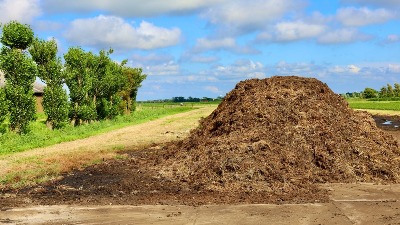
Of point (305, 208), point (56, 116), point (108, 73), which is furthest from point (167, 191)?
point (108, 73)

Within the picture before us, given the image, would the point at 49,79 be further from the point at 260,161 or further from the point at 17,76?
the point at 260,161

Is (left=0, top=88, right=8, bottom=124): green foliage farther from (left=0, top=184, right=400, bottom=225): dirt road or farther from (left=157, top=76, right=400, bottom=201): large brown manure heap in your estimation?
(left=0, top=184, right=400, bottom=225): dirt road

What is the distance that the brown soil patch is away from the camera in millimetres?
11891

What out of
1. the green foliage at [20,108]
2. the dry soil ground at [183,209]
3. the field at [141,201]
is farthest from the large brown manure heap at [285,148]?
the green foliage at [20,108]

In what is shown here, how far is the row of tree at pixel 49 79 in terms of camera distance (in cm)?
2761

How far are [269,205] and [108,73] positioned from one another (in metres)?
36.4

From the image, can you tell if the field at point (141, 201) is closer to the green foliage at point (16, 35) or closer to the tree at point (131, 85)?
the green foliage at point (16, 35)

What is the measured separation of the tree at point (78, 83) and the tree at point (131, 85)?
1790cm

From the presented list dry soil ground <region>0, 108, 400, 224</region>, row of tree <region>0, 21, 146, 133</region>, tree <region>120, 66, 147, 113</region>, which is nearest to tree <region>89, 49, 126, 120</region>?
row of tree <region>0, 21, 146, 133</region>

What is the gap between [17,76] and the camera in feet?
91.7

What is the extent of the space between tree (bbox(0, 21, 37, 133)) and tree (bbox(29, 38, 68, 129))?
9.73 feet

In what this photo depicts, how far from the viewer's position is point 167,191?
12367mm

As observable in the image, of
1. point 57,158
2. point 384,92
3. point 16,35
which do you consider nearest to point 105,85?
point 16,35

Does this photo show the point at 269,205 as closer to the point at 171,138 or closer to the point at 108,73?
the point at 171,138
